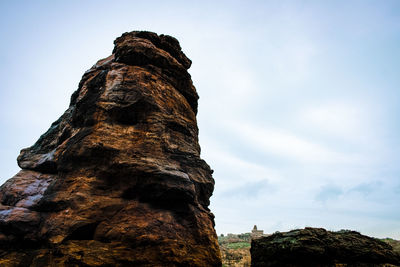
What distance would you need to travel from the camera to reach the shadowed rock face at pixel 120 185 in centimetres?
931

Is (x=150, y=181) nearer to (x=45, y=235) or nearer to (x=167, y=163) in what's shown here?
(x=167, y=163)

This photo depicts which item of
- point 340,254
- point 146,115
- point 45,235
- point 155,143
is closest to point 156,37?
point 146,115

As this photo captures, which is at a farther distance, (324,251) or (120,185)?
(324,251)

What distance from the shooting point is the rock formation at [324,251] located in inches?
466

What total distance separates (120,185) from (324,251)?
1204 cm

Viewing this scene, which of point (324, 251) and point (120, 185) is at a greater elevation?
point (120, 185)

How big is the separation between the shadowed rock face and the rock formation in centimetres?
455

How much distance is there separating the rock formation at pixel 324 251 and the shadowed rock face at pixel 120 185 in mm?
4552

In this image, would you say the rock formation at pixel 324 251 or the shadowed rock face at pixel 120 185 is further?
the rock formation at pixel 324 251

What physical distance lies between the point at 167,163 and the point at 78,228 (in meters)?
4.97

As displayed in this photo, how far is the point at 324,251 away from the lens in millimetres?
12516

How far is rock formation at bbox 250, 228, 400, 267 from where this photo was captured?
11836 mm

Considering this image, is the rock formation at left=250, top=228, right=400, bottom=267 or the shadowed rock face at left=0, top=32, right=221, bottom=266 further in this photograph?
the rock formation at left=250, top=228, right=400, bottom=267

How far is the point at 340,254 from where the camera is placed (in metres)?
12.3
